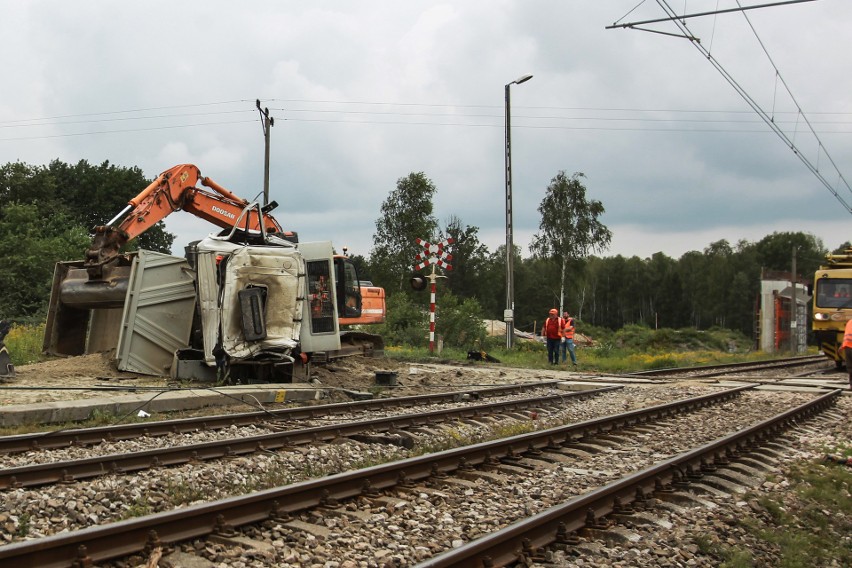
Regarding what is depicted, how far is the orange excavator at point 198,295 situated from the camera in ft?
42.8

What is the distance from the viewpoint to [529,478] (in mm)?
7059

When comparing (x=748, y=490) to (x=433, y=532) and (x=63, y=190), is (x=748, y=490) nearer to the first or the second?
(x=433, y=532)

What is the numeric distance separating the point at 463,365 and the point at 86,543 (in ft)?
55.3

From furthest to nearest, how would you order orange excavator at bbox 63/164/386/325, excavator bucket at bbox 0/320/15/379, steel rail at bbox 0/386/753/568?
orange excavator at bbox 63/164/386/325 < excavator bucket at bbox 0/320/15/379 < steel rail at bbox 0/386/753/568

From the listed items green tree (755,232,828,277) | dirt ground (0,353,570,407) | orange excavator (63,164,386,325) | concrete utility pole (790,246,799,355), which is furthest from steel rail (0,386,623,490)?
green tree (755,232,828,277)

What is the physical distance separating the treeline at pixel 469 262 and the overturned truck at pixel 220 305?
1450 cm

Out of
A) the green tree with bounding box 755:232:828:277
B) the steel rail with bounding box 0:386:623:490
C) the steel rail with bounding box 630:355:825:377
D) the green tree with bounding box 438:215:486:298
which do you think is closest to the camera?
the steel rail with bounding box 0:386:623:490

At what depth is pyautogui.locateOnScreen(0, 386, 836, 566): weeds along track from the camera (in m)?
4.66

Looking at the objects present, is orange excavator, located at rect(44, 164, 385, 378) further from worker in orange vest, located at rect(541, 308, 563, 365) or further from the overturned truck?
worker in orange vest, located at rect(541, 308, 563, 365)

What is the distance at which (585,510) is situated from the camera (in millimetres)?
5734

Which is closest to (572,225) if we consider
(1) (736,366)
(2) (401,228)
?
(2) (401,228)

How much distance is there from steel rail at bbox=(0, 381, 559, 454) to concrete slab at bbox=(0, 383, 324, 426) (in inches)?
38.8

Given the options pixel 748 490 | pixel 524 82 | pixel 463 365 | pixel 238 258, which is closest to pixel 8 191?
pixel 524 82

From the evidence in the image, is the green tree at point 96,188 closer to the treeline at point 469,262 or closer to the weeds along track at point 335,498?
the treeline at point 469,262
